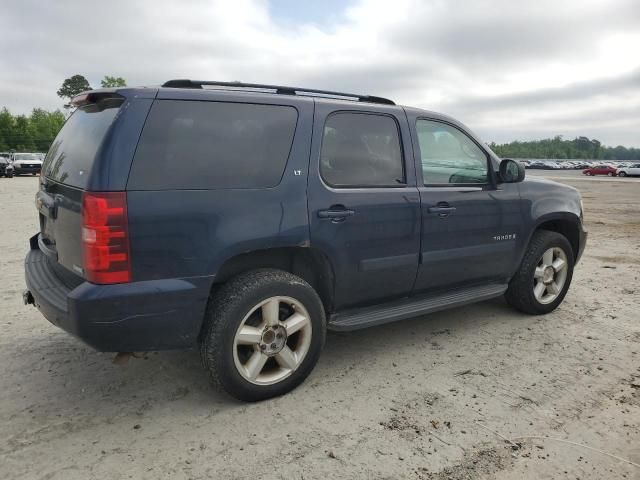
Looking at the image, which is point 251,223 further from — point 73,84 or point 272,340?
point 73,84

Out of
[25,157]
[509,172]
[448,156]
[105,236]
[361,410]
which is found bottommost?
[361,410]

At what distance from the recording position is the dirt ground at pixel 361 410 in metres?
2.48

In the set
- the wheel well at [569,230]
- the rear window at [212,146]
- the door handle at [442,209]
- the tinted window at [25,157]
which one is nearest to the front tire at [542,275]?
the wheel well at [569,230]

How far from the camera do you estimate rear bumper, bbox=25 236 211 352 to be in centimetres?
258

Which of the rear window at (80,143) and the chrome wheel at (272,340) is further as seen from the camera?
the chrome wheel at (272,340)

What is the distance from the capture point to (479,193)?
4.10 m

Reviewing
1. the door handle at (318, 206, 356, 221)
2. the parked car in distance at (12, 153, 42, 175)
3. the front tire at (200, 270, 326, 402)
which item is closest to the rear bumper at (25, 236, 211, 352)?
the front tire at (200, 270, 326, 402)

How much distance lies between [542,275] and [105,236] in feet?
12.4

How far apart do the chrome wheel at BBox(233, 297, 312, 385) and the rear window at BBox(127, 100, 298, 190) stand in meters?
0.76

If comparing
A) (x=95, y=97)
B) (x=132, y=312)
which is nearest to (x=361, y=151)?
(x=95, y=97)

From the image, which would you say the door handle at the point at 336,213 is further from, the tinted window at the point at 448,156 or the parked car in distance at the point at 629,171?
the parked car in distance at the point at 629,171

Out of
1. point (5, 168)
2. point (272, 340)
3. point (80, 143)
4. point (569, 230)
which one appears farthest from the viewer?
point (5, 168)

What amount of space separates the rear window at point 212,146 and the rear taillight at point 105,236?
0.14 metres

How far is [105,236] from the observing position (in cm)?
254
